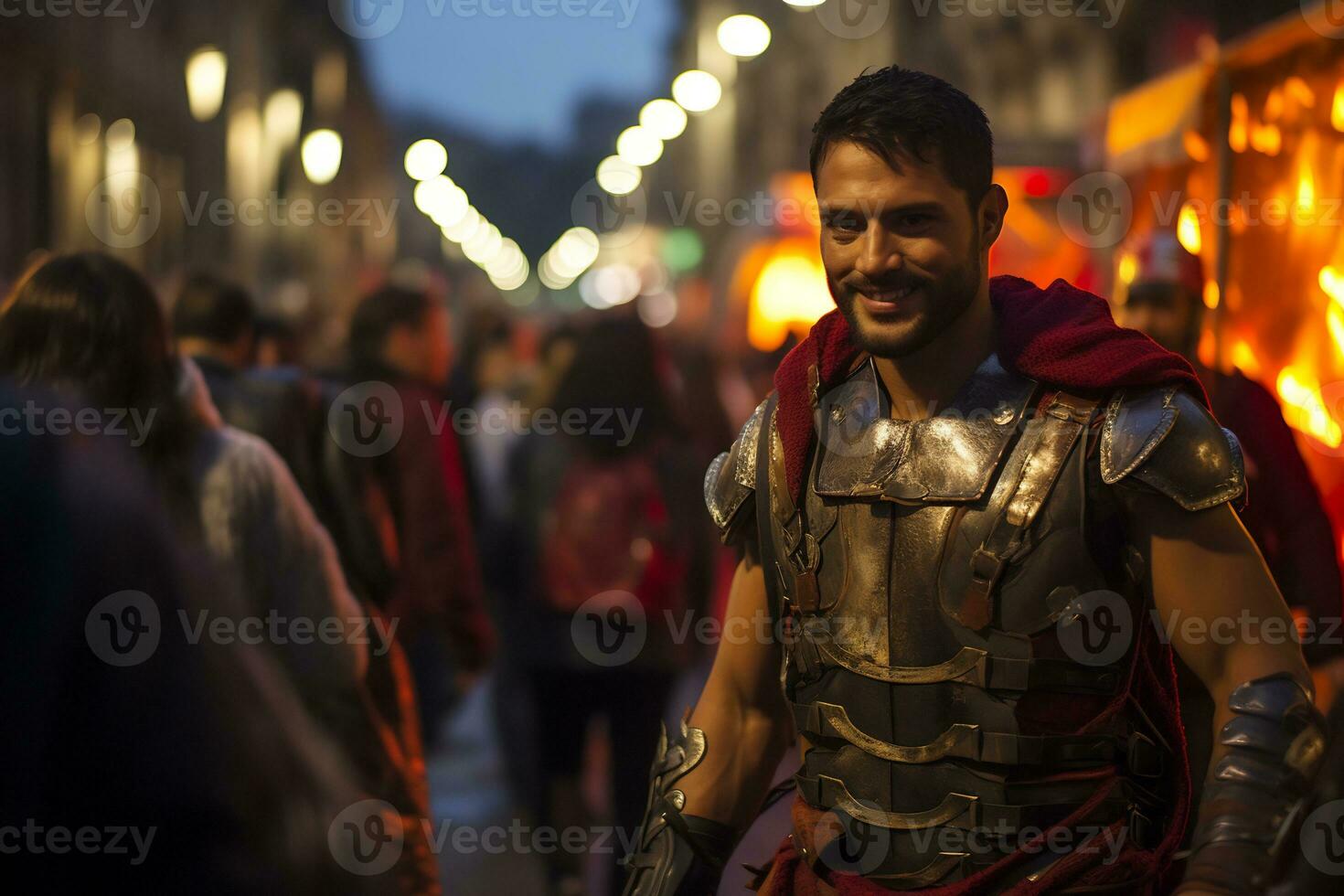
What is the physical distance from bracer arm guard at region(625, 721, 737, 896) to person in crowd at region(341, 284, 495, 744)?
3.12 metres

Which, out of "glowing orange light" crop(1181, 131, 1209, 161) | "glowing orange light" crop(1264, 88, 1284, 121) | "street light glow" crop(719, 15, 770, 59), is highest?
"street light glow" crop(719, 15, 770, 59)

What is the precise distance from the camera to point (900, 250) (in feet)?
10.3

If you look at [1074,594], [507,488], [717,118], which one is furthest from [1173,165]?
[717,118]

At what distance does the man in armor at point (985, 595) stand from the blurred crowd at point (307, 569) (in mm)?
848

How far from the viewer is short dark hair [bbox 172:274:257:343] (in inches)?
245

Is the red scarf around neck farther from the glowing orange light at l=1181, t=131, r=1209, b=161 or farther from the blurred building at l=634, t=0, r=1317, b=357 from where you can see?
the glowing orange light at l=1181, t=131, r=1209, b=161

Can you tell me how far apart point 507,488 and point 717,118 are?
1906cm

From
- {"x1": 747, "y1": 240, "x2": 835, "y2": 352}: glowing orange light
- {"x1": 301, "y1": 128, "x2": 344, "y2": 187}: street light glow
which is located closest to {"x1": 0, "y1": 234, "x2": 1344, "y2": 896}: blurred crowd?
{"x1": 747, "y1": 240, "x2": 835, "y2": 352}: glowing orange light

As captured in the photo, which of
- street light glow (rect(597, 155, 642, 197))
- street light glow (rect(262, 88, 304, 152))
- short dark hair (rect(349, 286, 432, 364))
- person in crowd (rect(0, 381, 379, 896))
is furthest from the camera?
street light glow (rect(597, 155, 642, 197))

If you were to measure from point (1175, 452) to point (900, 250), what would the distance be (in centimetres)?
61

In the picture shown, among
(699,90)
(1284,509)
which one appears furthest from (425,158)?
(1284,509)

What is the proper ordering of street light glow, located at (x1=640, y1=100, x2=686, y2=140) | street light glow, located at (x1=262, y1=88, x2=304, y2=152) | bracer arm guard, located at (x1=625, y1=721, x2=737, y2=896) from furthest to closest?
street light glow, located at (x1=262, y1=88, x2=304, y2=152) → street light glow, located at (x1=640, y1=100, x2=686, y2=140) → bracer arm guard, located at (x1=625, y1=721, x2=737, y2=896)

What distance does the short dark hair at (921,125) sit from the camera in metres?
3.13

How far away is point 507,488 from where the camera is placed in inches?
279
